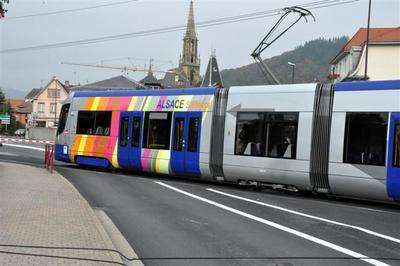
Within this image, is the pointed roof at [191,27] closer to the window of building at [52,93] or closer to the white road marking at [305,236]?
the window of building at [52,93]

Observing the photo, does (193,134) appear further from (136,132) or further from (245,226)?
(245,226)

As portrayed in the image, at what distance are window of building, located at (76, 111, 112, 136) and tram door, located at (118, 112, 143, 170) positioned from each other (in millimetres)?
943

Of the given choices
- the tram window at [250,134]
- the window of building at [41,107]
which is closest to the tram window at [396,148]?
the tram window at [250,134]

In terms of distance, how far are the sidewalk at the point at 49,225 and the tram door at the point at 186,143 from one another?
4.91m

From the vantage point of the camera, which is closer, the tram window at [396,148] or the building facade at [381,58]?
the tram window at [396,148]

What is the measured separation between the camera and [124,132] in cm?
2242

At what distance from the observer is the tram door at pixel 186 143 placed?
19.4 meters

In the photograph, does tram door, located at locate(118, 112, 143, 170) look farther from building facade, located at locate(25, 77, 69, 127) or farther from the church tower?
building facade, located at locate(25, 77, 69, 127)

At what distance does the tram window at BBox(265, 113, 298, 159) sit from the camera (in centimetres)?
1661

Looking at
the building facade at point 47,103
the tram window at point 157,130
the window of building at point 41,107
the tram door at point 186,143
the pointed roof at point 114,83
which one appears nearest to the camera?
the tram door at point 186,143

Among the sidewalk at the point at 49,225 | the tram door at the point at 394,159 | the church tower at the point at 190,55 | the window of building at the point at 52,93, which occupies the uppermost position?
the church tower at the point at 190,55

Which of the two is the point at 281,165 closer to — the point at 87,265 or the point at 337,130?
the point at 337,130

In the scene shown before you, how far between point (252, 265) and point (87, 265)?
218 cm

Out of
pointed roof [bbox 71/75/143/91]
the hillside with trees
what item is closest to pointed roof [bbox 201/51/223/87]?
the hillside with trees
